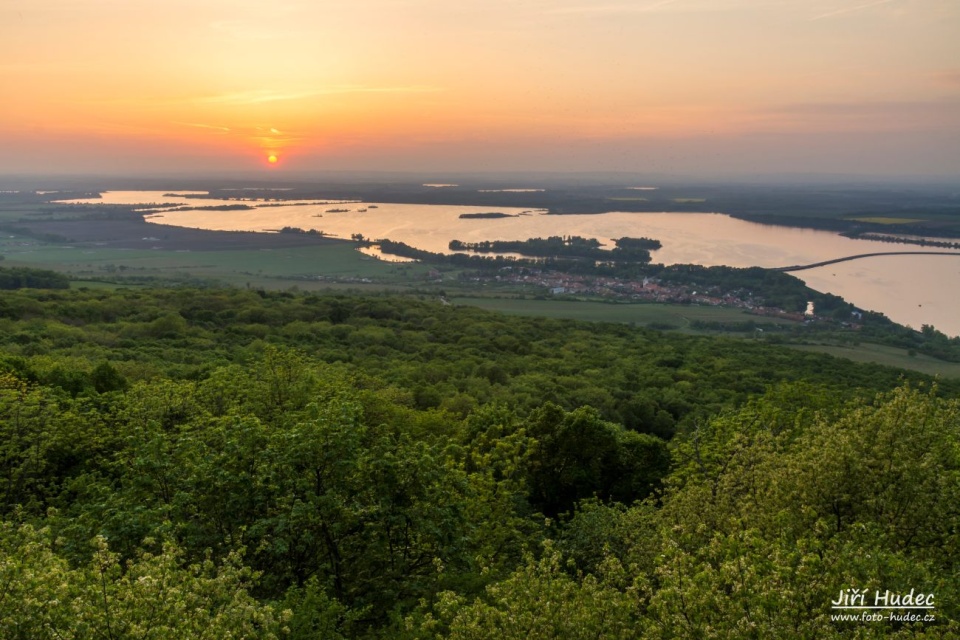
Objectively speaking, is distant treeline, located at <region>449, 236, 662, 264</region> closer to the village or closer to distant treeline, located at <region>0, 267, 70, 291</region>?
the village

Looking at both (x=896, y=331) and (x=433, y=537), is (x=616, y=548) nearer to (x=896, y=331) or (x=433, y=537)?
(x=433, y=537)

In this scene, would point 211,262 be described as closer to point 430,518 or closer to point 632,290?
point 632,290

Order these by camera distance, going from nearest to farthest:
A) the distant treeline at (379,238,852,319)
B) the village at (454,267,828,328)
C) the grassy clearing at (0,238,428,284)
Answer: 1. the village at (454,267,828,328)
2. the distant treeline at (379,238,852,319)
3. the grassy clearing at (0,238,428,284)

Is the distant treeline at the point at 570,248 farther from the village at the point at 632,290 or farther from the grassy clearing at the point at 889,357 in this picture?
the grassy clearing at the point at 889,357

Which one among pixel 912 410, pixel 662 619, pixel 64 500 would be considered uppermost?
pixel 912 410

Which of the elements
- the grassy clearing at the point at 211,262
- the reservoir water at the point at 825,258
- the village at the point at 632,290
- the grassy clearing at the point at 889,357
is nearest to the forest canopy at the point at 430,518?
the grassy clearing at the point at 889,357

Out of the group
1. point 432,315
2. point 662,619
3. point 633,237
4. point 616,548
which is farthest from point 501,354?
point 633,237

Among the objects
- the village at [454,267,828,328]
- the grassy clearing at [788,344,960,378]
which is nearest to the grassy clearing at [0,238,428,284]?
the village at [454,267,828,328]
